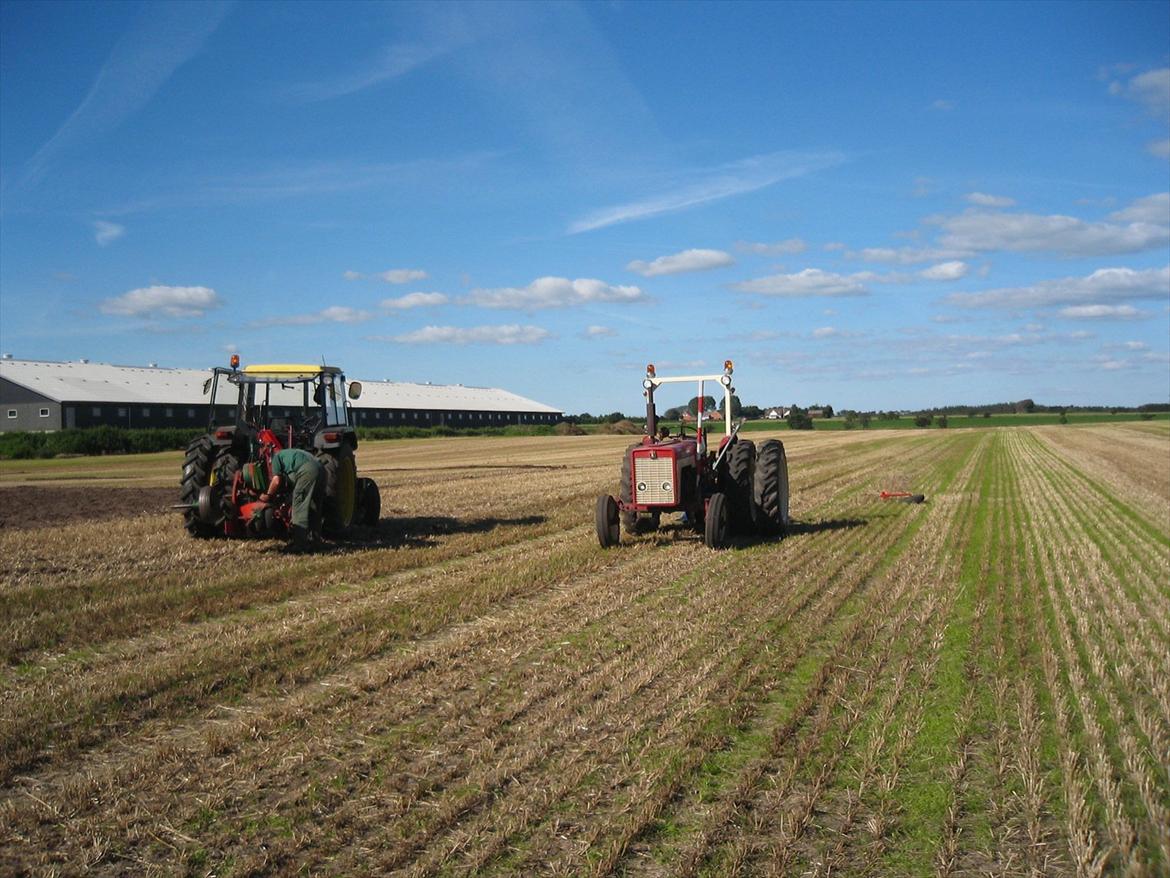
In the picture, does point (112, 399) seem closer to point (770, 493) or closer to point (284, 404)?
point (284, 404)

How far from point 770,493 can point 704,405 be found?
4.49 ft

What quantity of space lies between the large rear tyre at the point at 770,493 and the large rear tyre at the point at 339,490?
4.85 metres

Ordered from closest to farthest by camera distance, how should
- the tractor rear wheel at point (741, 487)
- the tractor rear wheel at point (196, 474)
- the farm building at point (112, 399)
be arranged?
the tractor rear wheel at point (196, 474), the tractor rear wheel at point (741, 487), the farm building at point (112, 399)

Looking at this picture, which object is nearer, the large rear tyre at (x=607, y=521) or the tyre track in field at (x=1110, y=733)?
the tyre track in field at (x=1110, y=733)

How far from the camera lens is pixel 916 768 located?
15.3ft

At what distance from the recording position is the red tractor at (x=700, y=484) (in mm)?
11234

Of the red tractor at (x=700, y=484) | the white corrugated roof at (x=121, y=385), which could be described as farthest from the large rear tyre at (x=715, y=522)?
the white corrugated roof at (x=121, y=385)

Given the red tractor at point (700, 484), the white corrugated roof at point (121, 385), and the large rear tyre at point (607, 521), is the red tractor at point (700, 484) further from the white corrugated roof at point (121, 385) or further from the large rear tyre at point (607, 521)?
the white corrugated roof at point (121, 385)

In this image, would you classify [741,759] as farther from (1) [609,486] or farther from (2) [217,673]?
(1) [609,486]

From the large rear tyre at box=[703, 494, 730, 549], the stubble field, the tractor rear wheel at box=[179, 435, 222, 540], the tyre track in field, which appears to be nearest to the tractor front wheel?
the stubble field

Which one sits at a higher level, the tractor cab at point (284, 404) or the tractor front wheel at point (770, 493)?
the tractor cab at point (284, 404)

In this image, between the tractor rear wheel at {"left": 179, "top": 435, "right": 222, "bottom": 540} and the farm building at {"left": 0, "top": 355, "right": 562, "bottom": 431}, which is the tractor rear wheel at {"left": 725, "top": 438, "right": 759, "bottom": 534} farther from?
the farm building at {"left": 0, "top": 355, "right": 562, "bottom": 431}

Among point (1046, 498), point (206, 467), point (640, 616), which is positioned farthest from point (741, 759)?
point (1046, 498)

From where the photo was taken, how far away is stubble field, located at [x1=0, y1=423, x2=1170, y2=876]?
390 centimetres
